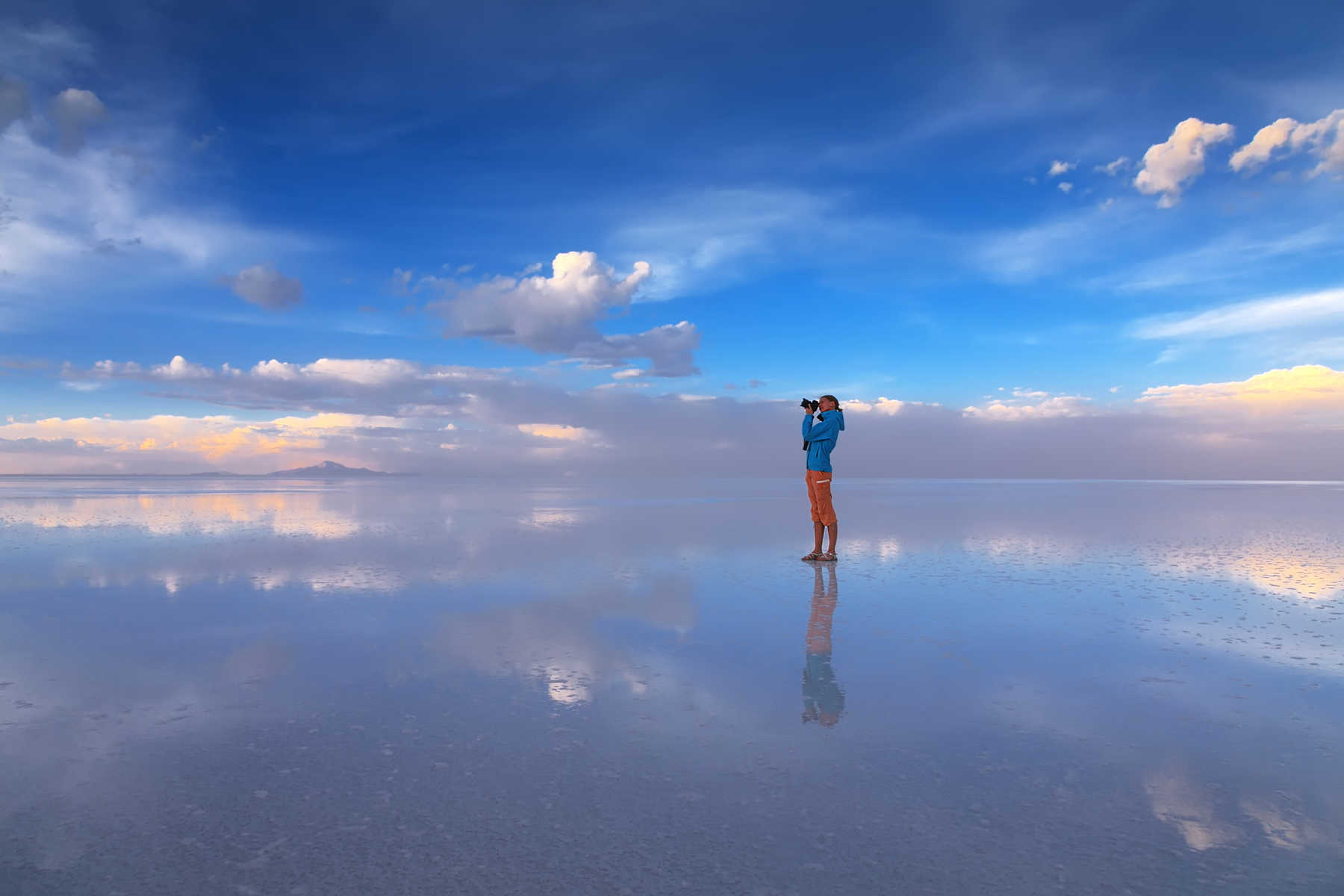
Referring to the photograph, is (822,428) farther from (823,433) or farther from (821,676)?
(821,676)

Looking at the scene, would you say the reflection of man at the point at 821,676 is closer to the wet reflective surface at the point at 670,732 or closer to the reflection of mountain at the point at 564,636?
the wet reflective surface at the point at 670,732

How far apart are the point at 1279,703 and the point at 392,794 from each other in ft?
17.0

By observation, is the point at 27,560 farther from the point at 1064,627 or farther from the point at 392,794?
the point at 1064,627

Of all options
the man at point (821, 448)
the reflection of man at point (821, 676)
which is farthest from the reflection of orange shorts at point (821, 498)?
the reflection of man at point (821, 676)

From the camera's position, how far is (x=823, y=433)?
11438 mm

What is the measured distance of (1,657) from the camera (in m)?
5.66

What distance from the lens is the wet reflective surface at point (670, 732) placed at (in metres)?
2.75

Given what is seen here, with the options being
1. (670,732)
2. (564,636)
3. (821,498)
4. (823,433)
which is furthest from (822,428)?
(670,732)

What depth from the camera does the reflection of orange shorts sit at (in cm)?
1114

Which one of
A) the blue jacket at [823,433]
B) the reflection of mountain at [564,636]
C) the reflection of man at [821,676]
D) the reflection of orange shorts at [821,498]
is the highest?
the blue jacket at [823,433]

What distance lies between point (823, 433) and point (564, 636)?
21.1 feet

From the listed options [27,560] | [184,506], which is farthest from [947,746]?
[184,506]

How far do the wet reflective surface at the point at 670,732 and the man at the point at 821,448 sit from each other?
73.6 inches

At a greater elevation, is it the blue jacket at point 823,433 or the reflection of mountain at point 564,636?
the blue jacket at point 823,433
